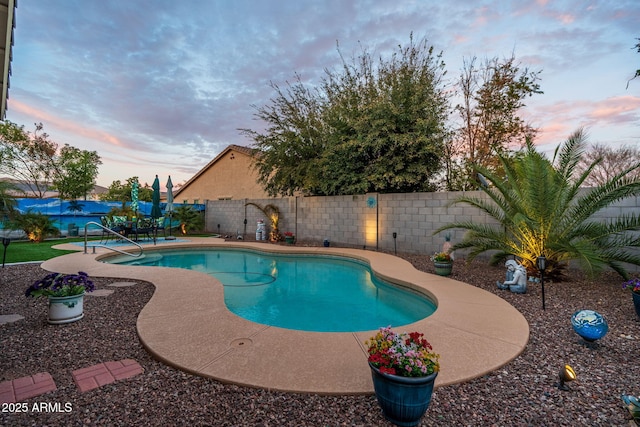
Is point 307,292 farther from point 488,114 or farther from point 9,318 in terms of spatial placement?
point 488,114

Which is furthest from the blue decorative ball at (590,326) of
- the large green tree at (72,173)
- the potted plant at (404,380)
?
the large green tree at (72,173)

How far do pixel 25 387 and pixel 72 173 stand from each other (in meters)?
28.5

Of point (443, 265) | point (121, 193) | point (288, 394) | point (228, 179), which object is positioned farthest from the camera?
point (121, 193)

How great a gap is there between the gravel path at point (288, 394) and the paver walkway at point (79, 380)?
0.07 m

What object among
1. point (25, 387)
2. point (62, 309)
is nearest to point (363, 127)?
point (62, 309)

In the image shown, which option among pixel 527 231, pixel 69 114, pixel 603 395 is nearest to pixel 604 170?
pixel 527 231

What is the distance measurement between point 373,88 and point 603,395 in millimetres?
10873

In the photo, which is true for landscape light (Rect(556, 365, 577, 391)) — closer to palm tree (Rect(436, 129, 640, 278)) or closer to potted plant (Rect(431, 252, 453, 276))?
palm tree (Rect(436, 129, 640, 278))

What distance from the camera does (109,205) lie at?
51.1 feet

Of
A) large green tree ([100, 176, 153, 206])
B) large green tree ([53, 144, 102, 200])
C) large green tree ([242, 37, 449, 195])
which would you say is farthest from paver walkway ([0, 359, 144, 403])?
large green tree ([100, 176, 153, 206])

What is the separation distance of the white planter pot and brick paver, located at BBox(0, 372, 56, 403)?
1382mm

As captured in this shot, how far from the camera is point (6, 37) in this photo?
274cm

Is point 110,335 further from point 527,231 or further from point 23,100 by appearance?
point 23,100

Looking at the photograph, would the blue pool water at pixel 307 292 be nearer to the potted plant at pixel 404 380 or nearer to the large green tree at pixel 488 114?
the potted plant at pixel 404 380
